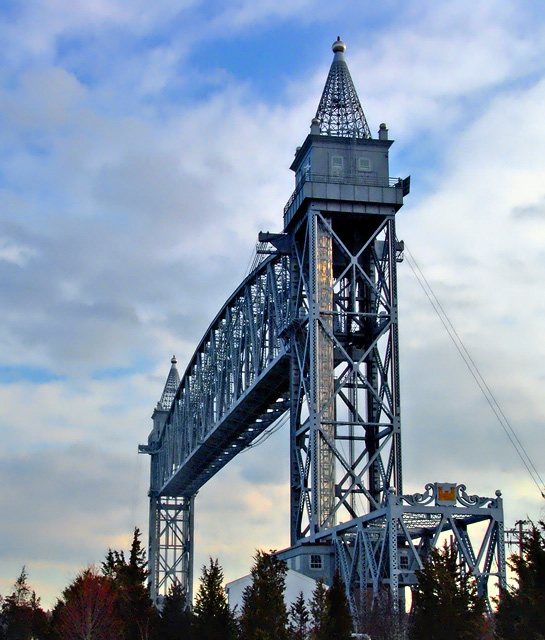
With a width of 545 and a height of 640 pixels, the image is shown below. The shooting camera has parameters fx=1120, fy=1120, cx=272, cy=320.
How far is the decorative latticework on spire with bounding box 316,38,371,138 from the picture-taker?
238 ft

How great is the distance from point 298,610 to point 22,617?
140ft

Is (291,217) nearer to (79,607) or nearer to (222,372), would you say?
(79,607)

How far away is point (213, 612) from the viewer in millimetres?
50219

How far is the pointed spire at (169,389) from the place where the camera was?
15312cm

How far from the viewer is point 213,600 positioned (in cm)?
5075

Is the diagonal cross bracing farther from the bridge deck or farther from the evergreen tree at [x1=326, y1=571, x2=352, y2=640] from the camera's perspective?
the evergreen tree at [x1=326, y1=571, x2=352, y2=640]

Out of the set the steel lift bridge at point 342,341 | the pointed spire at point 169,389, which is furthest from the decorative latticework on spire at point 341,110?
the pointed spire at point 169,389

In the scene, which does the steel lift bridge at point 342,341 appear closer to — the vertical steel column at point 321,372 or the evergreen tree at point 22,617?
the vertical steel column at point 321,372

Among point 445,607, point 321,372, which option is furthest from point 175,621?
point 445,607

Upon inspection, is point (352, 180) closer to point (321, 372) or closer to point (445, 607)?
point (321, 372)

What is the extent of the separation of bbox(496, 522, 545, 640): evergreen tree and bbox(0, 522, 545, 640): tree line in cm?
4

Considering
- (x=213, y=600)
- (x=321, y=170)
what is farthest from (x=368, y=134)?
(x=213, y=600)

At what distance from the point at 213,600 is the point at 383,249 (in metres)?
28.8

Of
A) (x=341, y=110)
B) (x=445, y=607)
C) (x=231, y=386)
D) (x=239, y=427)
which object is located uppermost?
(x=341, y=110)
